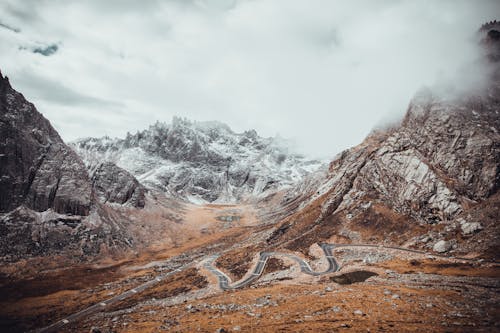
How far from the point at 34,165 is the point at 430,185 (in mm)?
177400

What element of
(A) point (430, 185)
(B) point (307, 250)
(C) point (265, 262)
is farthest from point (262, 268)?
(A) point (430, 185)

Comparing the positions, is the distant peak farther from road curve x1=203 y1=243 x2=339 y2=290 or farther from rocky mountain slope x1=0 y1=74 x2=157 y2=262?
road curve x1=203 y1=243 x2=339 y2=290

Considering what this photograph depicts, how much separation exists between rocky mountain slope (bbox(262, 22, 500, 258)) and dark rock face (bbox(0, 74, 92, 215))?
107 meters

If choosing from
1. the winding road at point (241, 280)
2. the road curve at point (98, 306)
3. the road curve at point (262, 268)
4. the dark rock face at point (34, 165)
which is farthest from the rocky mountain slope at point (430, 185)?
the dark rock face at point (34, 165)

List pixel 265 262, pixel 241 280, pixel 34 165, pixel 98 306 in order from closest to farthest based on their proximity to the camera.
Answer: pixel 98 306 → pixel 241 280 → pixel 265 262 → pixel 34 165

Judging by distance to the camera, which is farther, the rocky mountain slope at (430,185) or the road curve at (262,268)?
the rocky mountain slope at (430,185)

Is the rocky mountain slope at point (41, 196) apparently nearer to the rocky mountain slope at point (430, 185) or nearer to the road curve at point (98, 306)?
the road curve at point (98, 306)

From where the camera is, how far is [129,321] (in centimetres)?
5259

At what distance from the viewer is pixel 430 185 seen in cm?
10150

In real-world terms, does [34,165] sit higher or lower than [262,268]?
higher

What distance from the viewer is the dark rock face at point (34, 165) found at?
129m

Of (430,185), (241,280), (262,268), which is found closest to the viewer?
(241,280)

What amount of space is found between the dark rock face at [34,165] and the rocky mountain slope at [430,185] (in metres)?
107

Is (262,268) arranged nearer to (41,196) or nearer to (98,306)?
(98,306)
